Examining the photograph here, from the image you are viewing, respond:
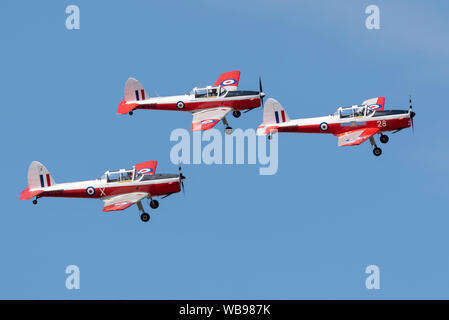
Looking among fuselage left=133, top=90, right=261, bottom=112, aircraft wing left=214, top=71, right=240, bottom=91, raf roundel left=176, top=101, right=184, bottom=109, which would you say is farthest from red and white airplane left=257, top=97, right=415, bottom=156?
raf roundel left=176, top=101, right=184, bottom=109

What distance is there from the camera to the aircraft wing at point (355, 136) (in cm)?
7350

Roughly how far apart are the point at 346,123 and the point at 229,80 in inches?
377

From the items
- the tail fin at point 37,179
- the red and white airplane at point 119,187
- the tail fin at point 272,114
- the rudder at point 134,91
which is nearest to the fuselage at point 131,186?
the red and white airplane at point 119,187

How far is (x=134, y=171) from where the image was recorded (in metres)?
72.3

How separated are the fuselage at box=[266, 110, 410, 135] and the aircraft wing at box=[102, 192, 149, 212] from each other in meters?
9.33

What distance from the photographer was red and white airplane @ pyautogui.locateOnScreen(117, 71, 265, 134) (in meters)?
78.1

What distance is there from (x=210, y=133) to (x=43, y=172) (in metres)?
9.67

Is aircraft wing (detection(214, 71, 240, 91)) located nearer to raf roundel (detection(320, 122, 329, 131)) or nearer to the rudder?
the rudder

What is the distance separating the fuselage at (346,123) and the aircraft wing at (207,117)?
3001mm
